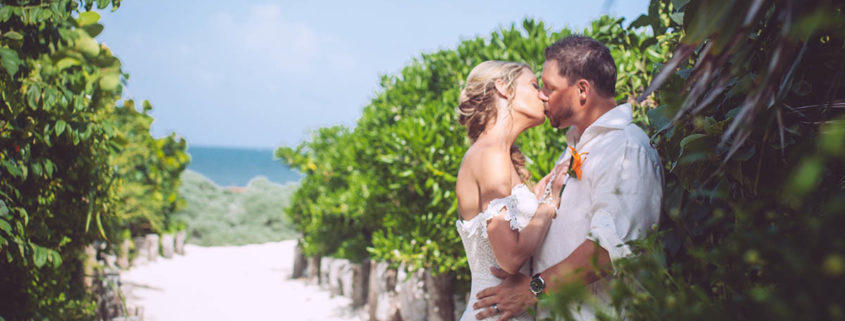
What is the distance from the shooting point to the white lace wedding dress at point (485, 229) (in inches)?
93.4

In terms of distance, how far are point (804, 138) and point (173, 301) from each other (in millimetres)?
8364

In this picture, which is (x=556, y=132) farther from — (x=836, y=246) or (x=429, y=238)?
(x=836, y=246)

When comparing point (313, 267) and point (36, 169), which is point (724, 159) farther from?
point (313, 267)

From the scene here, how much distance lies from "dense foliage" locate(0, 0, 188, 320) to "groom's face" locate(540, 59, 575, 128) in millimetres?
2005

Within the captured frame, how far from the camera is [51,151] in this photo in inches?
121

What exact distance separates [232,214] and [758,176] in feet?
58.1

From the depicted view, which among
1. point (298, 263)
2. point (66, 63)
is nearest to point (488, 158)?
point (66, 63)

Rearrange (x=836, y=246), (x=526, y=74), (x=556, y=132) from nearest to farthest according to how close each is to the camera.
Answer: (x=836, y=246) → (x=526, y=74) → (x=556, y=132)

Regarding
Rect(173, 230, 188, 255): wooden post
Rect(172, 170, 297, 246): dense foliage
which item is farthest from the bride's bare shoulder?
Rect(172, 170, 297, 246): dense foliage

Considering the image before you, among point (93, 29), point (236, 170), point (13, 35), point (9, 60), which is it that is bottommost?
point (9, 60)

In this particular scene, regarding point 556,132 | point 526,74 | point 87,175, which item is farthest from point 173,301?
point 526,74

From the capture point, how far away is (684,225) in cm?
176

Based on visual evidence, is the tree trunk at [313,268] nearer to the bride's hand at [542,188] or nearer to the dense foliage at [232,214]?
the dense foliage at [232,214]

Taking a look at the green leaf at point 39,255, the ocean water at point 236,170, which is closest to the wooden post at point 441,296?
the green leaf at point 39,255
